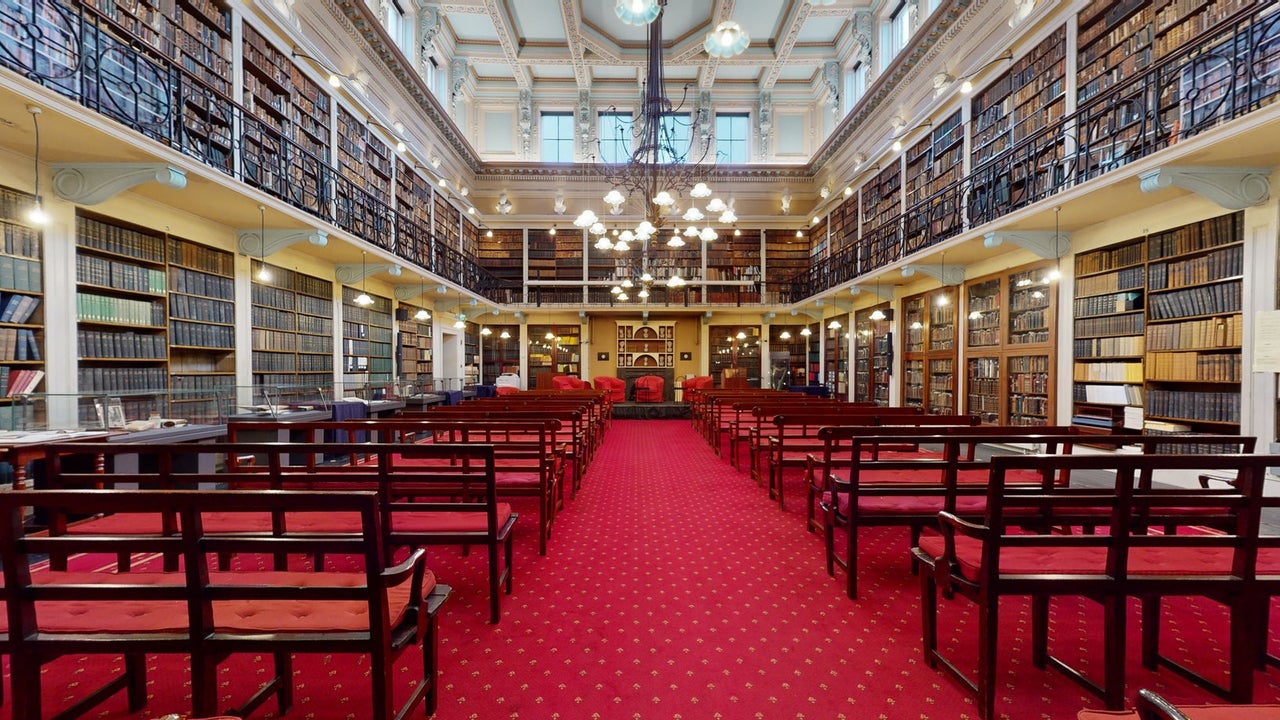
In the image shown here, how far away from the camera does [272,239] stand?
6.79 metres

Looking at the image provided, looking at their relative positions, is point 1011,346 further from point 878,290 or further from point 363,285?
A: point 363,285

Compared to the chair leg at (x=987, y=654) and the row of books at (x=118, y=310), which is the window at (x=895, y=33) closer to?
the chair leg at (x=987, y=654)

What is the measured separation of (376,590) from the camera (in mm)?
1492

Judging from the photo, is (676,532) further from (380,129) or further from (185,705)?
(380,129)

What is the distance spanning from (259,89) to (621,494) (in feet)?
23.9

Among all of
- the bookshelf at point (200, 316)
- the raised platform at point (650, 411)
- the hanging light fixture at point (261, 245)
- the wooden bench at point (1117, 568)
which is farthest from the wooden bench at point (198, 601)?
the raised platform at point (650, 411)

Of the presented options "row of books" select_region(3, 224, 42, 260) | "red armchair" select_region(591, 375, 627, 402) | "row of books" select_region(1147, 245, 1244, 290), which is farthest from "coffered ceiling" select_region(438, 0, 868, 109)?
"row of books" select_region(3, 224, 42, 260)

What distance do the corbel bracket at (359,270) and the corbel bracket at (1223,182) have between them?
9.90 m

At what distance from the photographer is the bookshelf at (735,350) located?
16.5m

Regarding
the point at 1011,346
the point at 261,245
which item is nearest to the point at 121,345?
the point at 261,245

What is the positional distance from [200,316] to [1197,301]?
35.5 ft

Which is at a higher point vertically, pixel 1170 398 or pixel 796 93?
pixel 796 93

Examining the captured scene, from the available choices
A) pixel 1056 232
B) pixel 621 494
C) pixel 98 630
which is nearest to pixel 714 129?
pixel 1056 232

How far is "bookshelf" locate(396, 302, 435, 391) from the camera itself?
11.0 m
